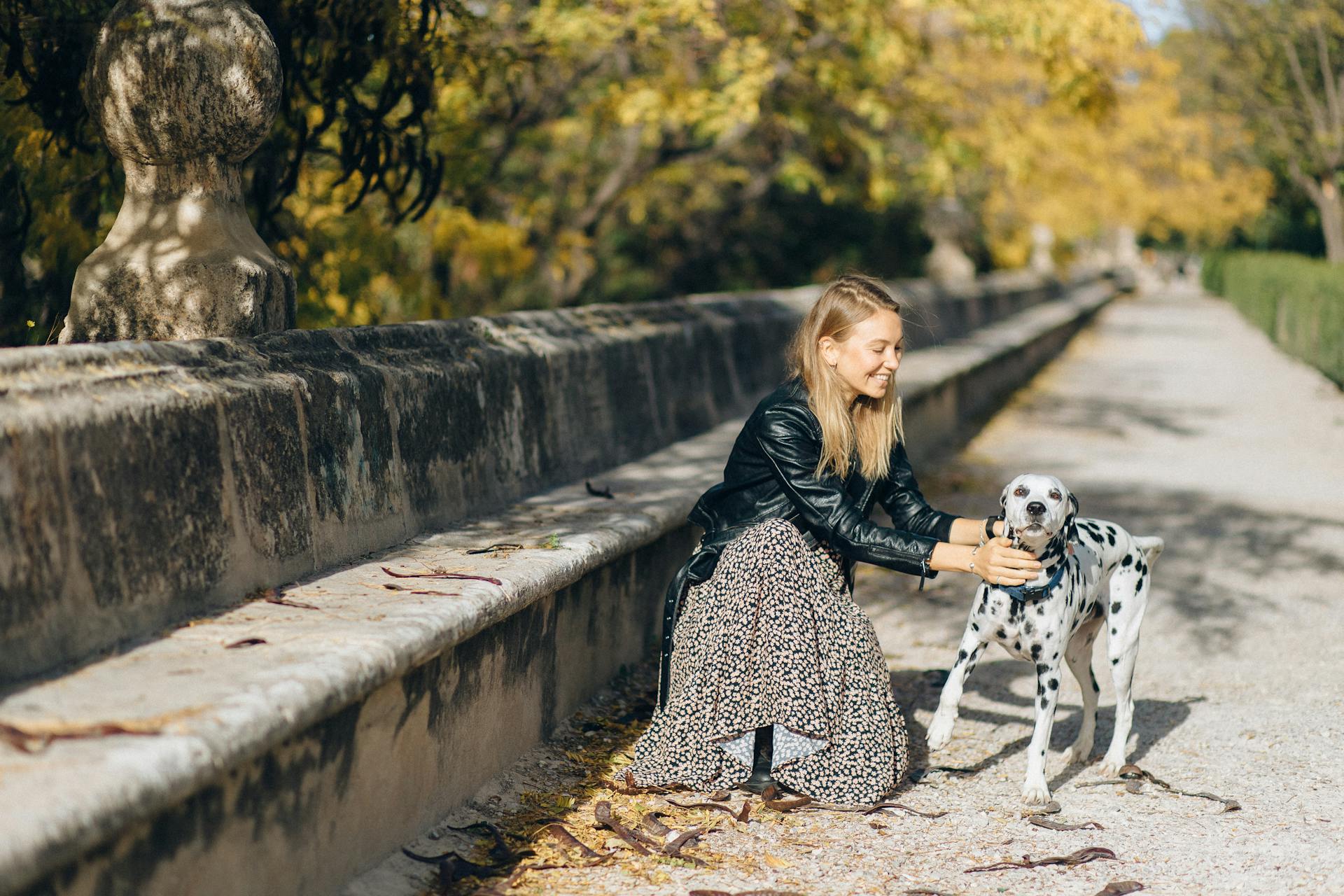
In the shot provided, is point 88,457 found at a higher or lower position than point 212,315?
lower

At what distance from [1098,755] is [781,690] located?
4.74 feet

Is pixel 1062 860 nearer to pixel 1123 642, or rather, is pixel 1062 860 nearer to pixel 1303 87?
pixel 1123 642

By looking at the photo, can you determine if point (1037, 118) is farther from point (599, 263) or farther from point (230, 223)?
point (230, 223)

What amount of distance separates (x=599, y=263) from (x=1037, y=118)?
306 inches

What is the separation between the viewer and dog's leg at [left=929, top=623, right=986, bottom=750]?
421 cm

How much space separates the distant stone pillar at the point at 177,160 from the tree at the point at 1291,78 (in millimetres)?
24962

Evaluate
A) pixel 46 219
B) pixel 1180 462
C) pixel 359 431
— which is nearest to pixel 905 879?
pixel 359 431

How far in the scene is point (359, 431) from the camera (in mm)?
4066

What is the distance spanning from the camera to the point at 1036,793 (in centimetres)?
414

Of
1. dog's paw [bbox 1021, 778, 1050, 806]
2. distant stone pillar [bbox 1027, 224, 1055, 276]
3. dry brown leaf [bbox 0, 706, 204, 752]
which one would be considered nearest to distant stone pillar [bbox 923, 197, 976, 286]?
distant stone pillar [bbox 1027, 224, 1055, 276]

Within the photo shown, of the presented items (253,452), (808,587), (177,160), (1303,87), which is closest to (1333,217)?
(1303,87)

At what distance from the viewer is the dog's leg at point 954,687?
421 centimetres

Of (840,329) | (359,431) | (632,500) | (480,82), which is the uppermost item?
(480,82)

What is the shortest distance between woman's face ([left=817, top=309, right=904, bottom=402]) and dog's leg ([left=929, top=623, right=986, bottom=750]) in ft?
2.73
